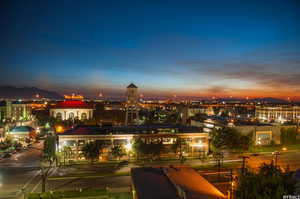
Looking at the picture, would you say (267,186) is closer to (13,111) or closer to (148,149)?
(148,149)

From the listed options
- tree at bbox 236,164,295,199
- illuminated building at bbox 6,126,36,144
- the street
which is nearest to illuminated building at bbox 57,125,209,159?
the street

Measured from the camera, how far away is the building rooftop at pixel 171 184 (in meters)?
17.0

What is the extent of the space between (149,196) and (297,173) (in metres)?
13.1

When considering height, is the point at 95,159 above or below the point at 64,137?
below

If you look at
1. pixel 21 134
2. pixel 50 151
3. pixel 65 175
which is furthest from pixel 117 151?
pixel 21 134

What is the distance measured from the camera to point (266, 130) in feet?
162

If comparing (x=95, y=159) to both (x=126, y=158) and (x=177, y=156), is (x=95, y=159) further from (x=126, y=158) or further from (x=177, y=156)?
(x=177, y=156)

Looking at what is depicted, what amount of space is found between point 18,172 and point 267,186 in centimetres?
3224

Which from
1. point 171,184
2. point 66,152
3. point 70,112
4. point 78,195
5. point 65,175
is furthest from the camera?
point 70,112

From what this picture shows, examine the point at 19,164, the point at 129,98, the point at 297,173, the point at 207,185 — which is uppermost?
the point at 129,98

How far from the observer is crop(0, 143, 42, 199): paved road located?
2506 cm

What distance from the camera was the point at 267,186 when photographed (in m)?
12.5

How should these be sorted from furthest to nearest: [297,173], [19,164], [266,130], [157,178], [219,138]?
[266,130]
[219,138]
[19,164]
[157,178]
[297,173]

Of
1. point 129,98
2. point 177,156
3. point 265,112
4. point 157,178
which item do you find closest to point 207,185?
point 157,178
